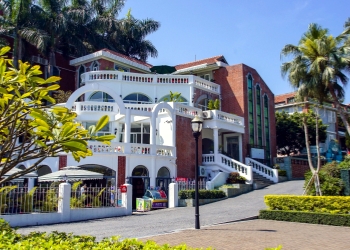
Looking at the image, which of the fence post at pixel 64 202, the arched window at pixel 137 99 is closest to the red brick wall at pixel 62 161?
the fence post at pixel 64 202

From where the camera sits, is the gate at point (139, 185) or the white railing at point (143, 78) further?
the white railing at point (143, 78)

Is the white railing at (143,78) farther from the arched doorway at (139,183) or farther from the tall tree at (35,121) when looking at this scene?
the tall tree at (35,121)

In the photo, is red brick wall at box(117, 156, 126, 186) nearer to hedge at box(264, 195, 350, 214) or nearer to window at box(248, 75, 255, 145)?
hedge at box(264, 195, 350, 214)

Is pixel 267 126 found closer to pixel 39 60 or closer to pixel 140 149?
pixel 140 149

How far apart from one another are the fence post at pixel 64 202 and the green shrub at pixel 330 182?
36.4 feet

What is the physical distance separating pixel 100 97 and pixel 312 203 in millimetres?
18781

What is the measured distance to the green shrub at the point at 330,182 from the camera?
17922 millimetres

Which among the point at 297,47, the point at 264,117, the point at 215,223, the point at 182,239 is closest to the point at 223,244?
the point at 182,239

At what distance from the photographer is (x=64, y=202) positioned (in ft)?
51.0

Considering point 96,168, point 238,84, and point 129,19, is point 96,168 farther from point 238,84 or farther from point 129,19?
point 129,19

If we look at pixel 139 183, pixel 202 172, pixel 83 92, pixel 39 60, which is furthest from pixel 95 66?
pixel 202 172

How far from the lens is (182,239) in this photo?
10.9m

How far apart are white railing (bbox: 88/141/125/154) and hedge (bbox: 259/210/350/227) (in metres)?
10.0

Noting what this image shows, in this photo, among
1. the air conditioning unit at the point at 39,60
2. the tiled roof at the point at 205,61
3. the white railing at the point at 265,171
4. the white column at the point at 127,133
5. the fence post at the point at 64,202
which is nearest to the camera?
the fence post at the point at 64,202
